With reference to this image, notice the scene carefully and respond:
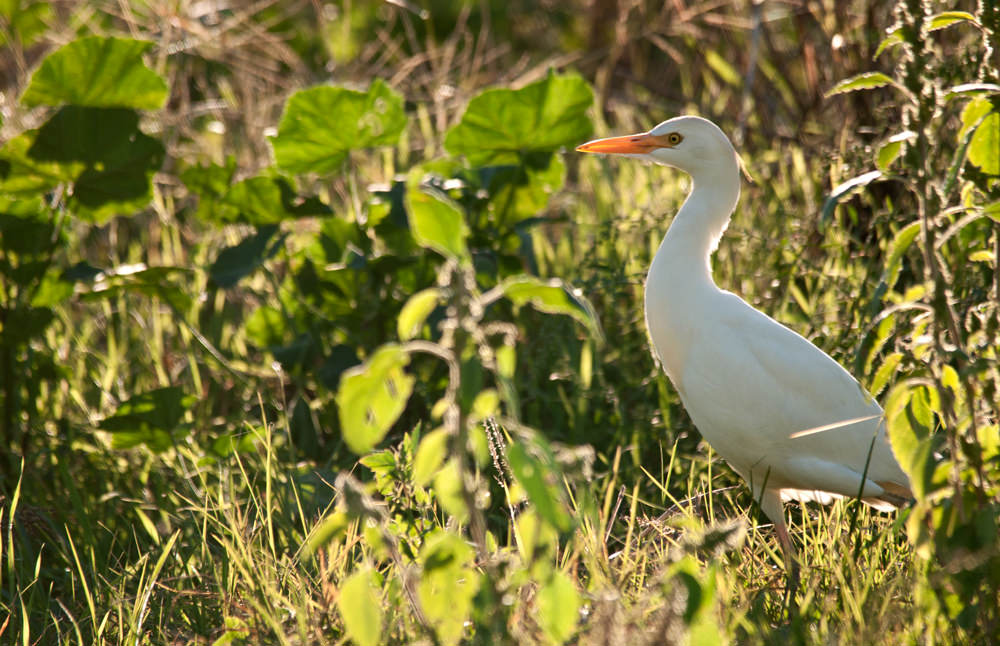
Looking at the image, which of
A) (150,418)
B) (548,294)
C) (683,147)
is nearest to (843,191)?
(548,294)

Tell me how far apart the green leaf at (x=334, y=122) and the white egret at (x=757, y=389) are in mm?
1022

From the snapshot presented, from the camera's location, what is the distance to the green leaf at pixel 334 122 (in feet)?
10.5

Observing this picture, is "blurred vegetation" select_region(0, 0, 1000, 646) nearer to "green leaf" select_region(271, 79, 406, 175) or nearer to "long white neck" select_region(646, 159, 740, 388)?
"green leaf" select_region(271, 79, 406, 175)

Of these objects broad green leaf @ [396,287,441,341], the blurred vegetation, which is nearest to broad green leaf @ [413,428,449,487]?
the blurred vegetation

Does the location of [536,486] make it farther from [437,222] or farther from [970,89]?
[970,89]

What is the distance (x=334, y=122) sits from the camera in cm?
325

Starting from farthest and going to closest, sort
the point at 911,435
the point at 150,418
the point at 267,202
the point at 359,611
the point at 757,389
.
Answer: the point at 267,202 < the point at 150,418 < the point at 757,389 < the point at 911,435 < the point at 359,611

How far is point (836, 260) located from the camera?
356 cm

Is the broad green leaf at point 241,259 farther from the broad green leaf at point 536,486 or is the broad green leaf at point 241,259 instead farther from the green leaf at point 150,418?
the broad green leaf at point 536,486

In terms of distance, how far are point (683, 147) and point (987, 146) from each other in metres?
1.15

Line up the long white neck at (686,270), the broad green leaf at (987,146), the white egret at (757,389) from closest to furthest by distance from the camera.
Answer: the broad green leaf at (987,146) → the white egret at (757,389) → the long white neck at (686,270)

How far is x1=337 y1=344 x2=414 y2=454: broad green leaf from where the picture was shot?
1218mm

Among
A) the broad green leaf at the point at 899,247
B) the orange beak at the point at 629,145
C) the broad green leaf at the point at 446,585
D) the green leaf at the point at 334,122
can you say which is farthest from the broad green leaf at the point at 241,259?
the broad green leaf at the point at 899,247

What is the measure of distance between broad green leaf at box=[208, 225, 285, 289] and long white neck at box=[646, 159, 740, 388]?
1.30 meters
